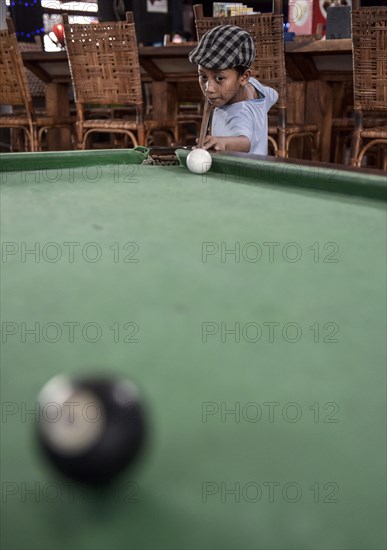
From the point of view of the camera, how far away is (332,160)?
462cm

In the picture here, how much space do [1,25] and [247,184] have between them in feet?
20.5

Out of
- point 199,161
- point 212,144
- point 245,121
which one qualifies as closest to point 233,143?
point 245,121

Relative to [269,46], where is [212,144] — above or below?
below

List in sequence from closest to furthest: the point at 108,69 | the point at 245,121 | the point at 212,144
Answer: the point at 212,144 → the point at 245,121 → the point at 108,69

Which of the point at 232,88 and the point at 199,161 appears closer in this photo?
the point at 199,161

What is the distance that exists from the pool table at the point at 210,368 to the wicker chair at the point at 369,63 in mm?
2049

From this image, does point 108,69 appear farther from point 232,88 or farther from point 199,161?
point 199,161

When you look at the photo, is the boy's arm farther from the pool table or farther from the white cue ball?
the pool table

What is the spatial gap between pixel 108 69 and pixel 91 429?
11.5 ft

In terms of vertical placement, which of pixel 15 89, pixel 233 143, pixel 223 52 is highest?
pixel 223 52

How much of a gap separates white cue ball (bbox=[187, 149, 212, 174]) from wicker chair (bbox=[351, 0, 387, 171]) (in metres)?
1.65

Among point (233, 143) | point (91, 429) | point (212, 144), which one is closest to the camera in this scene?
point (91, 429)

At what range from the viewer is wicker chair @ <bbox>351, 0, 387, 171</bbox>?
9.11 feet

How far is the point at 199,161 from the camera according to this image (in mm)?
1567
